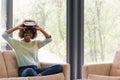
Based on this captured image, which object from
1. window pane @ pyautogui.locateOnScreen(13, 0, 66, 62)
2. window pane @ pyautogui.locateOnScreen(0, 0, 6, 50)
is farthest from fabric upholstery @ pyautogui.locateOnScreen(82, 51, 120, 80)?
window pane @ pyautogui.locateOnScreen(0, 0, 6, 50)

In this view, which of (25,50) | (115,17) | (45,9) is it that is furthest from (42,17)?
(115,17)

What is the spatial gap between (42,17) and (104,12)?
1.13m

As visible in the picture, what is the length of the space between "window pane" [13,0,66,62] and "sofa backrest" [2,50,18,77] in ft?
2.81

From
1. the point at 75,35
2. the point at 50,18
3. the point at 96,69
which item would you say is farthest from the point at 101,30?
the point at 96,69

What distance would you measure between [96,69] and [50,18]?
4.55 feet

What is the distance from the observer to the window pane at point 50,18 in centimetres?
421

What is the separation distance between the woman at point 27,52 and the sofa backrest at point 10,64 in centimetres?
8

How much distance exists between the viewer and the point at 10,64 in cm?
341

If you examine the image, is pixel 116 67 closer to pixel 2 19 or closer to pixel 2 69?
pixel 2 69

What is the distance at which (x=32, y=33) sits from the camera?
362 cm

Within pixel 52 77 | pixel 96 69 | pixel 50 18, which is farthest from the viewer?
pixel 50 18

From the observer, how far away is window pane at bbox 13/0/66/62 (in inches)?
166

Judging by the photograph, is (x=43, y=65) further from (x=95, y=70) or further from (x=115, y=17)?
(x=115, y=17)

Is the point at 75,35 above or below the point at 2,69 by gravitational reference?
above
